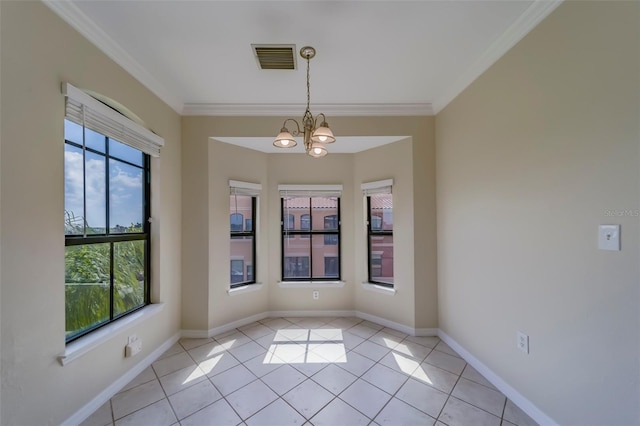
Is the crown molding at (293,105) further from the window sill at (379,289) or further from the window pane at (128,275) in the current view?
the window sill at (379,289)

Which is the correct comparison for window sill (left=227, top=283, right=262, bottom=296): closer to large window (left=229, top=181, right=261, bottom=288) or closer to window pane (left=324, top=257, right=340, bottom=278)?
large window (left=229, top=181, right=261, bottom=288)

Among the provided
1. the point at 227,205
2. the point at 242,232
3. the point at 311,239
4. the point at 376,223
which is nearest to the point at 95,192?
the point at 227,205

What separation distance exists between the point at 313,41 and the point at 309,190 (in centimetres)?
181

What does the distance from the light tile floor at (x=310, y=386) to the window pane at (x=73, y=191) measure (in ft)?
4.31

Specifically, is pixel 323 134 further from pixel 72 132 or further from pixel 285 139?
pixel 72 132

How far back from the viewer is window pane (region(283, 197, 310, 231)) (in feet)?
11.3

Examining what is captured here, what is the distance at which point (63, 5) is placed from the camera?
1.49 m

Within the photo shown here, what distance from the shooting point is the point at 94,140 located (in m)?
1.88

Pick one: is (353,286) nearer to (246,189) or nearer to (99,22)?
(246,189)

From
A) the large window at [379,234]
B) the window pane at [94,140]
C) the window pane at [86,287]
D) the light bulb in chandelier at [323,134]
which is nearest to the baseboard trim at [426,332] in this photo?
the large window at [379,234]

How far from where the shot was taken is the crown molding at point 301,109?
9.08 feet

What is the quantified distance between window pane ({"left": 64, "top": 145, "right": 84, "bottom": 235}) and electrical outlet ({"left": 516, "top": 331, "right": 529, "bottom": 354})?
3217mm

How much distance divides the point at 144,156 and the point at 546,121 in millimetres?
3313

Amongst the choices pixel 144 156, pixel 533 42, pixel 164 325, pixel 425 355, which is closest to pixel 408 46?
pixel 533 42
